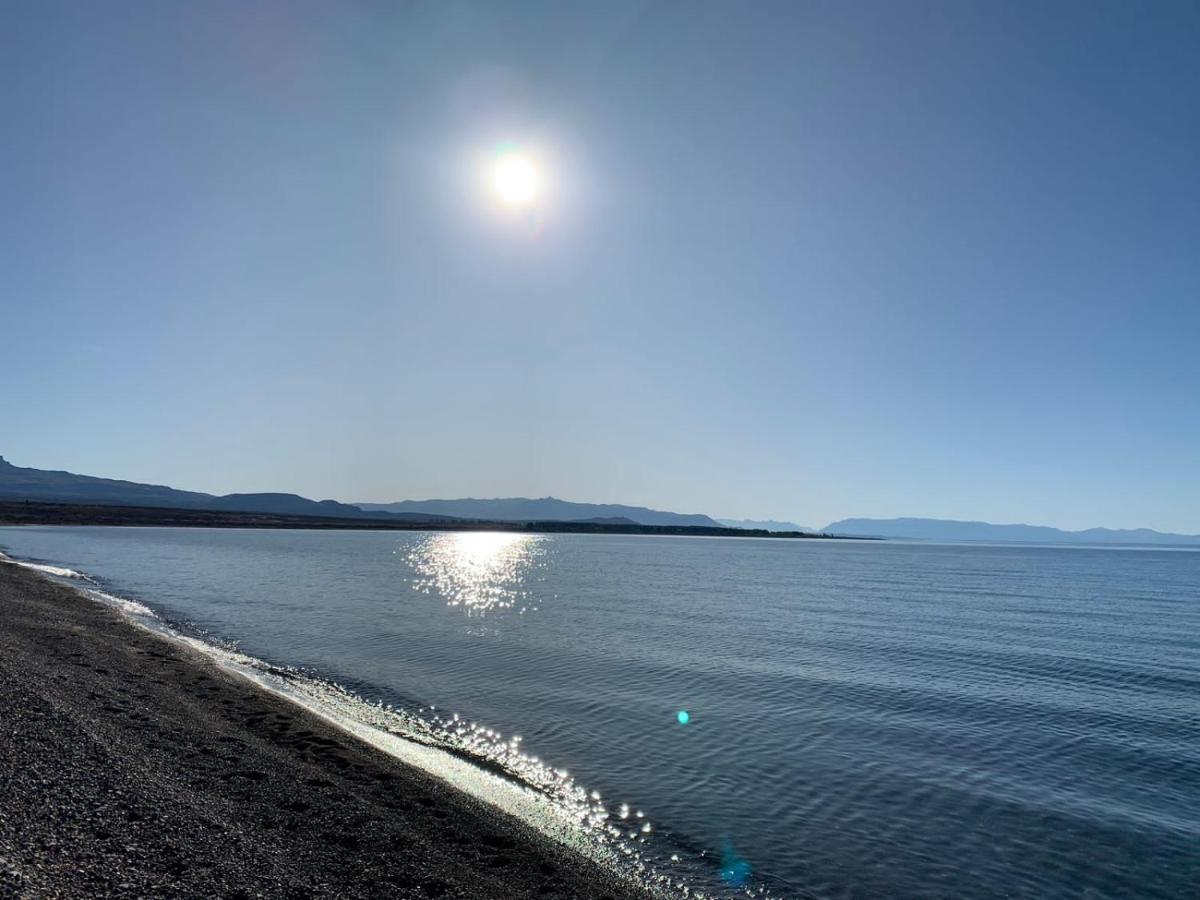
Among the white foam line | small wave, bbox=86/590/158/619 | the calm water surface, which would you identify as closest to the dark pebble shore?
the white foam line

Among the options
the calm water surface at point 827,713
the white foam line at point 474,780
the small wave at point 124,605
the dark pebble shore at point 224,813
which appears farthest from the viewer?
the small wave at point 124,605

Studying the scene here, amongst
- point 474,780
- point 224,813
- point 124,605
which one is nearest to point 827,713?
point 474,780

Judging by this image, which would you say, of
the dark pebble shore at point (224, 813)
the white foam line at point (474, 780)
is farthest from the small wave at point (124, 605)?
the dark pebble shore at point (224, 813)

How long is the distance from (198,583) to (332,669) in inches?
1527

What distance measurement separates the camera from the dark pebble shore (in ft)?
30.6

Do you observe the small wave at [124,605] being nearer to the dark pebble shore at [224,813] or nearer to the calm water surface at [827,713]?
the calm water surface at [827,713]

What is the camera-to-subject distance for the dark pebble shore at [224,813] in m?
9.32

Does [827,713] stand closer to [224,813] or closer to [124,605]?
[224,813]

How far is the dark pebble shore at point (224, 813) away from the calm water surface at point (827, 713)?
13.4 feet

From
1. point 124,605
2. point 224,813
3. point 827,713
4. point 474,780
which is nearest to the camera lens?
point 224,813

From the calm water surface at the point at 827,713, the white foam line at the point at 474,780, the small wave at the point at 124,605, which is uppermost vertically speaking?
the small wave at the point at 124,605

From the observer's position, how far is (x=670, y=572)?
93.7m

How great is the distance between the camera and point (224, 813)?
1142cm

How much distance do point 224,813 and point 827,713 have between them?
19939 millimetres
